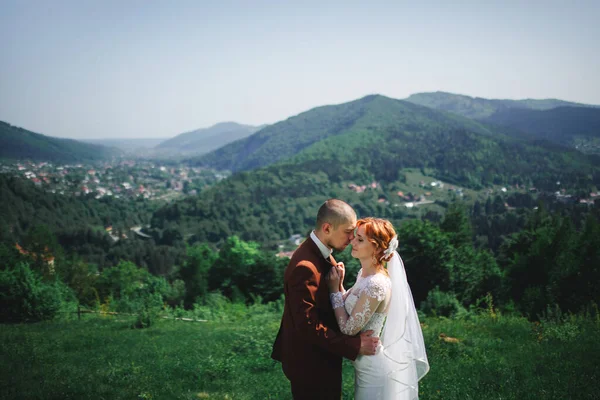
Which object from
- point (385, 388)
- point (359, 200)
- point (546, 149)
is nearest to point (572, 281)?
point (385, 388)

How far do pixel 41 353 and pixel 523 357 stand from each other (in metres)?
11.1

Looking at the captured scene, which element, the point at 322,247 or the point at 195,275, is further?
the point at 195,275

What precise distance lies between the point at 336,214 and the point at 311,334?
116 centimetres

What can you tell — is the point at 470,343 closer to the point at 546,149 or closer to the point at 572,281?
the point at 572,281

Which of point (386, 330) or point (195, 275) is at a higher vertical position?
point (386, 330)

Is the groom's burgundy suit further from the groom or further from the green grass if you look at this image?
the green grass

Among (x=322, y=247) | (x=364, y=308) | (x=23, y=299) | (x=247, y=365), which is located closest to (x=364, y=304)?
(x=364, y=308)

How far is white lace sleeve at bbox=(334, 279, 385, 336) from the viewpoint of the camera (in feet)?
11.8

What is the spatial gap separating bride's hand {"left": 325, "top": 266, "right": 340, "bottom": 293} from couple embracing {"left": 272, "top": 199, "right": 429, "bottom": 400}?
1cm

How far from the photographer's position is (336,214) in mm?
3635

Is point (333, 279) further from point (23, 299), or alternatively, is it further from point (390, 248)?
point (23, 299)

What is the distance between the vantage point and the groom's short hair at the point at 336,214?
362 centimetres

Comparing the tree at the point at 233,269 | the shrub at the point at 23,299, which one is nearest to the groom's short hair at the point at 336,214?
the shrub at the point at 23,299

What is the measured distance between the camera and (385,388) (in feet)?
13.0
